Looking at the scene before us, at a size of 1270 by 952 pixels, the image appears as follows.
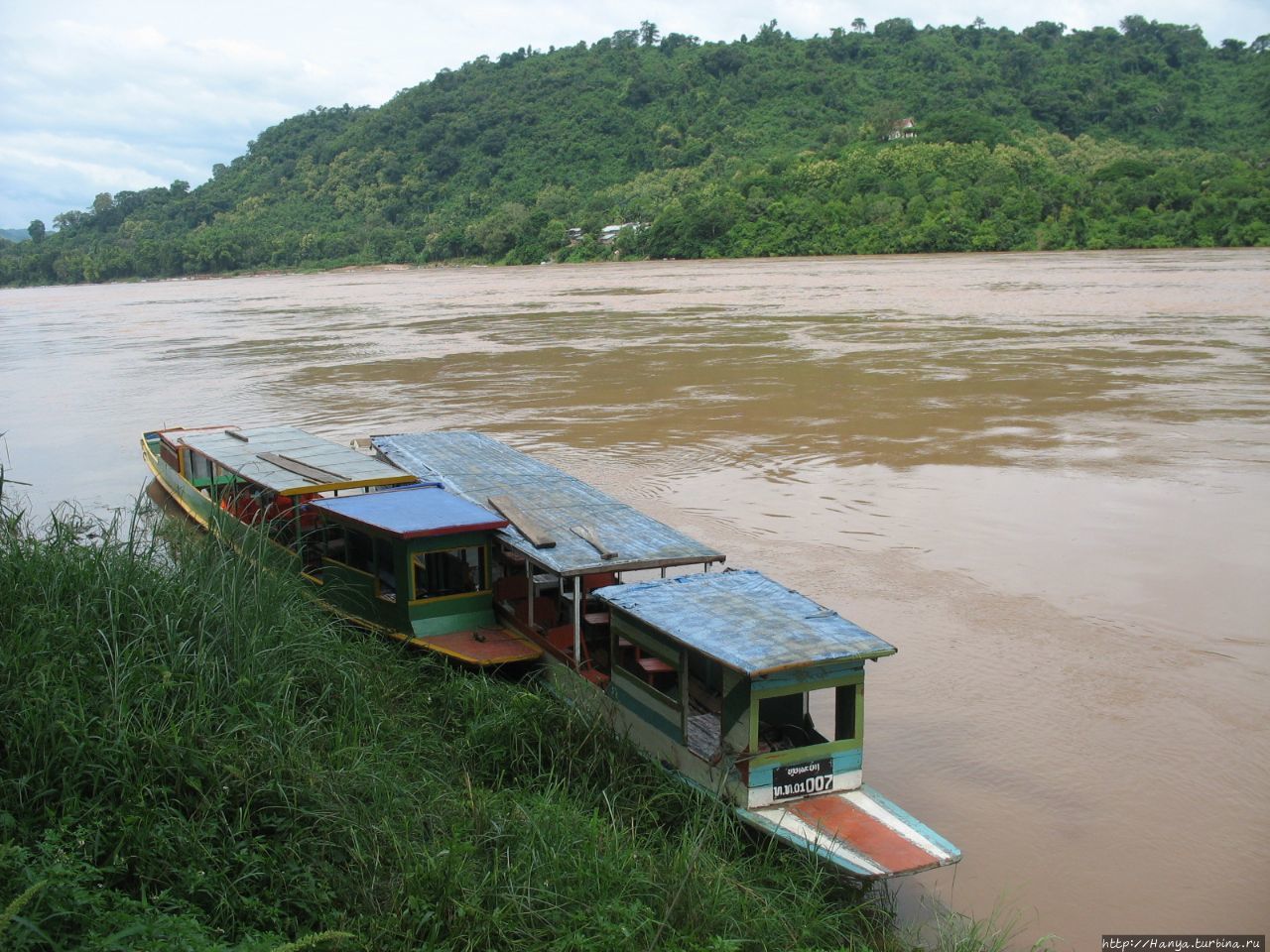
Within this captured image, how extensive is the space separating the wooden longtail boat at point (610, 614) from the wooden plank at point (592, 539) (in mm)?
19

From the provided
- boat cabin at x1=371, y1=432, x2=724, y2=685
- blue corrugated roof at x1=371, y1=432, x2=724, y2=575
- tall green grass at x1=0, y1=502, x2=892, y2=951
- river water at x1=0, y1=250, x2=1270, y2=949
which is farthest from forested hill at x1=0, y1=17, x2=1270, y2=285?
tall green grass at x1=0, y1=502, x2=892, y2=951

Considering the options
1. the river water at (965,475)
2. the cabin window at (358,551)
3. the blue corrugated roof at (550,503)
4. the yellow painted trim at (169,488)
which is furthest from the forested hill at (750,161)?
the cabin window at (358,551)

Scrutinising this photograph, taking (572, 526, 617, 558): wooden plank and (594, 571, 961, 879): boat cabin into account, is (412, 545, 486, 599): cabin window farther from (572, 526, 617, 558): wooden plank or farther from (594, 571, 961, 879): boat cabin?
(594, 571, 961, 879): boat cabin

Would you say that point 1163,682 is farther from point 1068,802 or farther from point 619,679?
point 619,679

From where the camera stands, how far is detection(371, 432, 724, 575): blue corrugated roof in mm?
7406

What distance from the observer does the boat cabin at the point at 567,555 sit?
724cm

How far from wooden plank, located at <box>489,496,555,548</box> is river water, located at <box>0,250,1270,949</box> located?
2.42 meters

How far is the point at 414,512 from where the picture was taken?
814 centimetres

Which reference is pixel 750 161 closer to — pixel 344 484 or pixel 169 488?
pixel 169 488

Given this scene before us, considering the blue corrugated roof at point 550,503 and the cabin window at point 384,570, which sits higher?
the blue corrugated roof at point 550,503

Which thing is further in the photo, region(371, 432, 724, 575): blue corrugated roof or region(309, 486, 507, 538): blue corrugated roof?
region(309, 486, 507, 538): blue corrugated roof

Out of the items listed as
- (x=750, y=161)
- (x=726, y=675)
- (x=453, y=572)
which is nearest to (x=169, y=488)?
(x=453, y=572)

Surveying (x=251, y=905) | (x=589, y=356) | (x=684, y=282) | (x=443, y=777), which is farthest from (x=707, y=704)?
(x=684, y=282)

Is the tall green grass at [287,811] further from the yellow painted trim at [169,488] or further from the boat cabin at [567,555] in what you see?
the yellow painted trim at [169,488]
